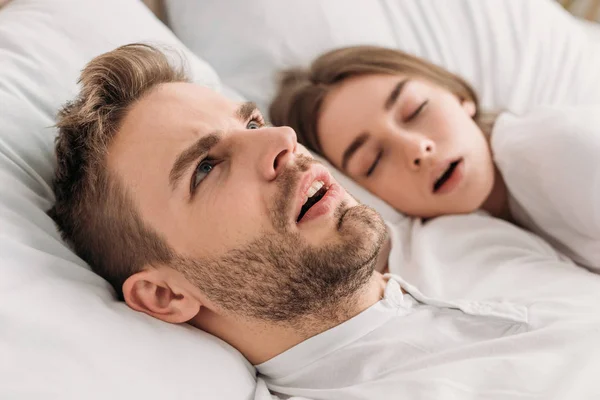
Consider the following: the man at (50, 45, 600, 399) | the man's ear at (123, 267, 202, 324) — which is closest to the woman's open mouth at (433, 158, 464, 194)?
the man at (50, 45, 600, 399)

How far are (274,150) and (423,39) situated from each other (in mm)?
933

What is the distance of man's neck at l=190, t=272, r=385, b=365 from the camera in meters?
0.93

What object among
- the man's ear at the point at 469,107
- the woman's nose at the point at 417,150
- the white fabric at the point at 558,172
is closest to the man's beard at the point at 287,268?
the woman's nose at the point at 417,150

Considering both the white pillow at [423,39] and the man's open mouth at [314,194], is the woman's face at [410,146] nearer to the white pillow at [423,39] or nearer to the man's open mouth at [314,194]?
the white pillow at [423,39]

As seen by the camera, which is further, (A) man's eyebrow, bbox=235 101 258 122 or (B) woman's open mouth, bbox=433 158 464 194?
(B) woman's open mouth, bbox=433 158 464 194

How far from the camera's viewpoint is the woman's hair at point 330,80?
4.62 feet

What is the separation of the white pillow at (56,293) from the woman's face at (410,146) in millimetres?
558

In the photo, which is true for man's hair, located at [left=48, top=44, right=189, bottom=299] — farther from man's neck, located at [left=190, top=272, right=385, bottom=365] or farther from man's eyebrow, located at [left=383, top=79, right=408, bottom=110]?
man's eyebrow, located at [left=383, top=79, right=408, bottom=110]

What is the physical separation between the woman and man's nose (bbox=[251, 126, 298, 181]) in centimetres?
46

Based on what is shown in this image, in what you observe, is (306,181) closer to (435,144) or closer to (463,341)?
(463,341)

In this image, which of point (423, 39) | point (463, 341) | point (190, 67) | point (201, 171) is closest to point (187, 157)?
point (201, 171)

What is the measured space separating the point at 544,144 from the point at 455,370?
612 millimetres

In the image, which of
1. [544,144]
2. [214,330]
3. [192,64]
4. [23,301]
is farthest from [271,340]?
[544,144]

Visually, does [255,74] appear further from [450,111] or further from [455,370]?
[455,370]
